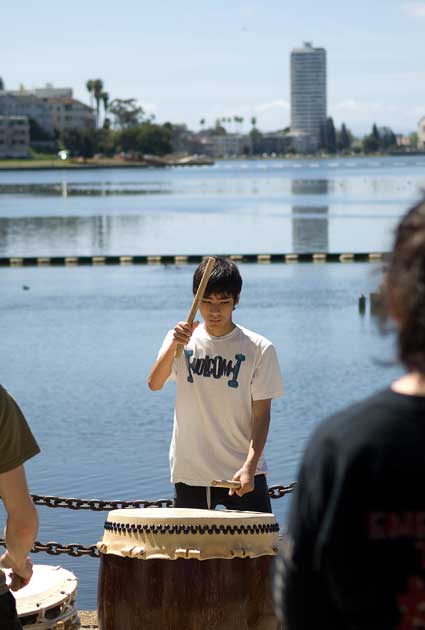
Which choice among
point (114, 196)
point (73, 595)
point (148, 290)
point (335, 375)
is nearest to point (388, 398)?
point (73, 595)

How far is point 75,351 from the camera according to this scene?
1106 inches

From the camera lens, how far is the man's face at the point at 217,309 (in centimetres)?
567

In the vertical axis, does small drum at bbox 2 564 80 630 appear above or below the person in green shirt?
below

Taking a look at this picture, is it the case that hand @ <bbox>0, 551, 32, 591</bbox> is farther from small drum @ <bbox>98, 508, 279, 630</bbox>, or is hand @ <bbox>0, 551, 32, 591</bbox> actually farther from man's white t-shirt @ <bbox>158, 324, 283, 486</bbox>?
man's white t-shirt @ <bbox>158, 324, 283, 486</bbox>

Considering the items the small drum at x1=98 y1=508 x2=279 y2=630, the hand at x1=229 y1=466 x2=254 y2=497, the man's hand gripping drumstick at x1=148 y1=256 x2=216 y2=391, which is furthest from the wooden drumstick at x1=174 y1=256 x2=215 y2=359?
the small drum at x1=98 y1=508 x2=279 y2=630

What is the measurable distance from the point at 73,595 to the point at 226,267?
1.50m

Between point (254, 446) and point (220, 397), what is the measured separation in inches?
10.2

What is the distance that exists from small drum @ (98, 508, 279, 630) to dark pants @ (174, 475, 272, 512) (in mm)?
842

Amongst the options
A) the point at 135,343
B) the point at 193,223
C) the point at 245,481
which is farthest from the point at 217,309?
the point at 193,223

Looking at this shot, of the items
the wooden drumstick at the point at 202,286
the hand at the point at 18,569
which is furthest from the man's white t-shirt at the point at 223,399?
the hand at the point at 18,569

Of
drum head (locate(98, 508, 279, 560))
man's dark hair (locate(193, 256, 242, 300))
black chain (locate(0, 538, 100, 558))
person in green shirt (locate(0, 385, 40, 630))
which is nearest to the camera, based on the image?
person in green shirt (locate(0, 385, 40, 630))

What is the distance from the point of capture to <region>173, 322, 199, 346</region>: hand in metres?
5.56

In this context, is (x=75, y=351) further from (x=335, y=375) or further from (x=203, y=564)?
(x=203, y=564)

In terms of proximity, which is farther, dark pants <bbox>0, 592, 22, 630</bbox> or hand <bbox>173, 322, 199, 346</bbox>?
hand <bbox>173, 322, 199, 346</bbox>
